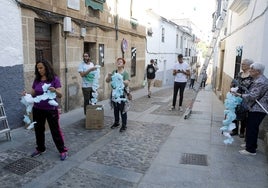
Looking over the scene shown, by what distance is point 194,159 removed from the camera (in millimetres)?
4543

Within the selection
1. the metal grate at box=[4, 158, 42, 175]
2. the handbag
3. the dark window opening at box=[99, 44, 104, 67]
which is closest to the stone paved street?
the metal grate at box=[4, 158, 42, 175]

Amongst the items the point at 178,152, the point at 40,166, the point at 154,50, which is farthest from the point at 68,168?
the point at 154,50

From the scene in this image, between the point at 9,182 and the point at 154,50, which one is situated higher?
the point at 154,50

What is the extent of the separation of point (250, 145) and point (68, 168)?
304 cm

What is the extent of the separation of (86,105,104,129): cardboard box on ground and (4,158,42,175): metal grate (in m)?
1.94

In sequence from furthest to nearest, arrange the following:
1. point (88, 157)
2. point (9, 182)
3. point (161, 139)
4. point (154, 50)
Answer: point (154, 50), point (161, 139), point (88, 157), point (9, 182)

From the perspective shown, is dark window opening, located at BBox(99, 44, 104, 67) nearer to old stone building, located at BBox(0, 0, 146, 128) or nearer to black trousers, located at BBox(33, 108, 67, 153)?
old stone building, located at BBox(0, 0, 146, 128)

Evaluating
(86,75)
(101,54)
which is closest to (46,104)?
(86,75)

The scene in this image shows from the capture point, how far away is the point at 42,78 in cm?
423

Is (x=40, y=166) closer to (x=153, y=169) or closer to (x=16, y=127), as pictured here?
(x=153, y=169)

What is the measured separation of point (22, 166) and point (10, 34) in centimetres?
290

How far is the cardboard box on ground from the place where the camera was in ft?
20.0

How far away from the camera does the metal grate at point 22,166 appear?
3938 mm

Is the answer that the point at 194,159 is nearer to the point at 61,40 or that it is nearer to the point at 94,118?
the point at 94,118
